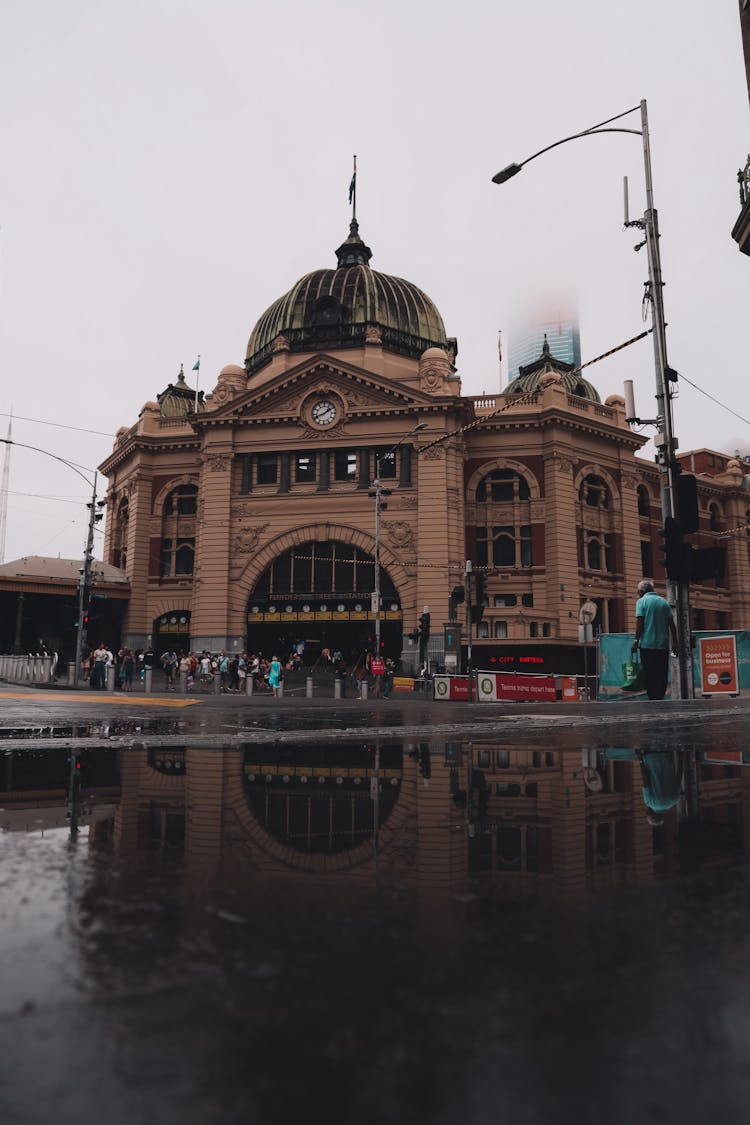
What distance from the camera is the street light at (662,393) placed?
1259 cm

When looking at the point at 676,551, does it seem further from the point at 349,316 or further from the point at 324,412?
the point at 349,316

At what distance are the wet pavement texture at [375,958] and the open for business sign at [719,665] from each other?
17840 millimetres

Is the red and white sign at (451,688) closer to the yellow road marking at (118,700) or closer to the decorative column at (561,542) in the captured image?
the yellow road marking at (118,700)

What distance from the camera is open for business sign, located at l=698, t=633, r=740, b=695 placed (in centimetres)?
1928

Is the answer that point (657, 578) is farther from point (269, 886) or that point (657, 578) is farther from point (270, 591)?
point (269, 886)

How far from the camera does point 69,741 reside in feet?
18.9

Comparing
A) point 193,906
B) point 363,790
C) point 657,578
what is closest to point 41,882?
point 193,906

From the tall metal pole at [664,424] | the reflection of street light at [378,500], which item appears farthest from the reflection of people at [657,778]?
the reflection of street light at [378,500]

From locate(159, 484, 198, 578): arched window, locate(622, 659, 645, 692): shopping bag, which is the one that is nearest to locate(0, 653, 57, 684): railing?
locate(159, 484, 198, 578): arched window

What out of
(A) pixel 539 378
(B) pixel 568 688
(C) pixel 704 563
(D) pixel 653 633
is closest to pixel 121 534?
(A) pixel 539 378

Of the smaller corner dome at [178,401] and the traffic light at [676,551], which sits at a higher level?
the smaller corner dome at [178,401]

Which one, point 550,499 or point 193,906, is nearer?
point 193,906

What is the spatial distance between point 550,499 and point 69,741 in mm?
38334

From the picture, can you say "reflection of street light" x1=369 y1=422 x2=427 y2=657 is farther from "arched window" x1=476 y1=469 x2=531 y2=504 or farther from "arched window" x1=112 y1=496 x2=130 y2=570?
"arched window" x1=112 y1=496 x2=130 y2=570
